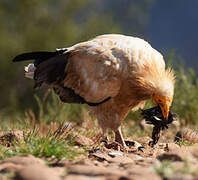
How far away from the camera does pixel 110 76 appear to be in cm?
450

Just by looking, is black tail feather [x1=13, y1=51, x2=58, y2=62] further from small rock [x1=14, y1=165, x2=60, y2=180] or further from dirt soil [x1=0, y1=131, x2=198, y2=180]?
small rock [x1=14, y1=165, x2=60, y2=180]

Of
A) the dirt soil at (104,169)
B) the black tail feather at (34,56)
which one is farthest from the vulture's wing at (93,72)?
Result: the dirt soil at (104,169)

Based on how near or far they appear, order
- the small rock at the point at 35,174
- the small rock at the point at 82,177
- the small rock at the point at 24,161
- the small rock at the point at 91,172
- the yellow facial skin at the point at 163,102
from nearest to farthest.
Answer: the small rock at the point at 35,174 < the small rock at the point at 82,177 < the small rock at the point at 91,172 < the small rock at the point at 24,161 < the yellow facial skin at the point at 163,102

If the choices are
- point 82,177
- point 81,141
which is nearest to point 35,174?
point 82,177

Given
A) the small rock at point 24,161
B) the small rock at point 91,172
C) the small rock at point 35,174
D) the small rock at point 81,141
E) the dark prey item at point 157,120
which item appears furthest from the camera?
the dark prey item at point 157,120

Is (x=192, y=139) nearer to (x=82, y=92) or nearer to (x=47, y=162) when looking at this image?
(x=82, y=92)

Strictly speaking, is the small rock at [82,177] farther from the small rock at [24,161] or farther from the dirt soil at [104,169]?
the small rock at [24,161]

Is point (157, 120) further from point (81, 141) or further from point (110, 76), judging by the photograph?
point (81, 141)

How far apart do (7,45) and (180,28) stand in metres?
35.4

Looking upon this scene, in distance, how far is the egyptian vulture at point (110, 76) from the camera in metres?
4.52

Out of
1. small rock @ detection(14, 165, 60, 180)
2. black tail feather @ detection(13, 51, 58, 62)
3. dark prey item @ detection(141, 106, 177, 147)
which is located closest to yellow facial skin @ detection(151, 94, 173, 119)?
dark prey item @ detection(141, 106, 177, 147)

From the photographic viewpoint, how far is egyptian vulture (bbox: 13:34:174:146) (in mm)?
4523

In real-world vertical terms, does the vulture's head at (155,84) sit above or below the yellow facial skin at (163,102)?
above

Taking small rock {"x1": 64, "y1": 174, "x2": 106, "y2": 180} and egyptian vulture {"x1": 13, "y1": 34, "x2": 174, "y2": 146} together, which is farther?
egyptian vulture {"x1": 13, "y1": 34, "x2": 174, "y2": 146}
